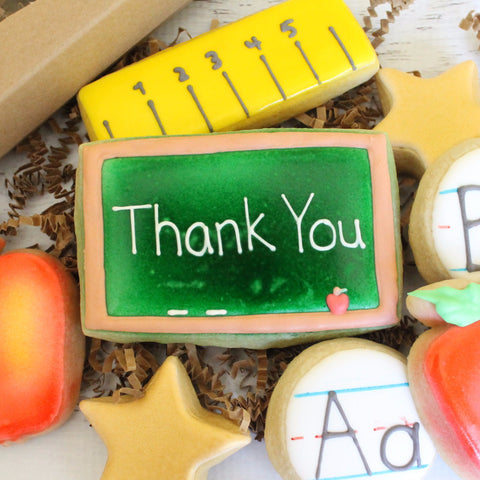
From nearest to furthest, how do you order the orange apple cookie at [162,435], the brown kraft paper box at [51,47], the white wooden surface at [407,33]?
the orange apple cookie at [162,435] < the brown kraft paper box at [51,47] < the white wooden surface at [407,33]

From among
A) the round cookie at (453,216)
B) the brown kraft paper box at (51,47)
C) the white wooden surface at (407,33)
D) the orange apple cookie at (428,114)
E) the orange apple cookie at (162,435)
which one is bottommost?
the orange apple cookie at (162,435)

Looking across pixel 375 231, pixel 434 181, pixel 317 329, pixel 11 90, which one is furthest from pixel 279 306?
pixel 11 90

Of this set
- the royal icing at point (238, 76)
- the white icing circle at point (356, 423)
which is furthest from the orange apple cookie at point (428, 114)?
the white icing circle at point (356, 423)

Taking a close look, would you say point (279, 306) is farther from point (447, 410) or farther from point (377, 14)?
point (377, 14)

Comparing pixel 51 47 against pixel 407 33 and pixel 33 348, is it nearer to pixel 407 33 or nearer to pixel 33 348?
pixel 33 348

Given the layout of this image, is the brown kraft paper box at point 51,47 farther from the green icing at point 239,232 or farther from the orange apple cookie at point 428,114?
the orange apple cookie at point 428,114

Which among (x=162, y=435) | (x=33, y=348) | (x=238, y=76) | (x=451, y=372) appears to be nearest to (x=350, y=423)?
(x=451, y=372)
